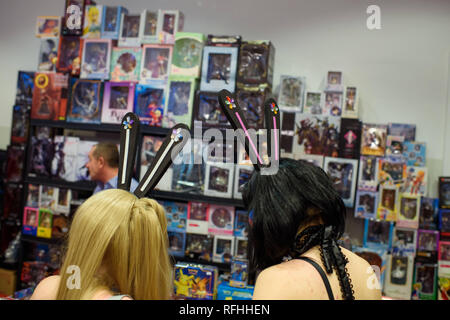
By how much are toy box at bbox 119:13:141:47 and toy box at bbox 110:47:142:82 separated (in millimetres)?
49

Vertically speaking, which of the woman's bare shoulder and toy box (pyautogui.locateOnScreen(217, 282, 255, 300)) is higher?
the woman's bare shoulder

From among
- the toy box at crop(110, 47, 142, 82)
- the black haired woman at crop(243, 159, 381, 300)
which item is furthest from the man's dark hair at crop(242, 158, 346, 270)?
the toy box at crop(110, 47, 142, 82)

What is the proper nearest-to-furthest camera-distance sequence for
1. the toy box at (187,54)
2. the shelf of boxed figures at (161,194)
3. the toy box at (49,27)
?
1. the shelf of boxed figures at (161,194)
2. the toy box at (187,54)
3. the toy box at (49,27)

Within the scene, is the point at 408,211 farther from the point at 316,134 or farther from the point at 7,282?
the point at 7,282

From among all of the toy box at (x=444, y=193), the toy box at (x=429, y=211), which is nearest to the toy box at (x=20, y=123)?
the toy box at (x=429, y=211)

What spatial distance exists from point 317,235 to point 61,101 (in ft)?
10.8

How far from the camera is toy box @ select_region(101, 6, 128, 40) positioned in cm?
385

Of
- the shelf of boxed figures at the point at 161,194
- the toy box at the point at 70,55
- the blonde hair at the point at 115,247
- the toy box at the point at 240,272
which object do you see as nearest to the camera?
the blonde hair at the point at 115,247

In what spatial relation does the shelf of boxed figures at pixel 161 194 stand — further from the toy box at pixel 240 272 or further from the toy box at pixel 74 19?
the toy box at pixel 74 19

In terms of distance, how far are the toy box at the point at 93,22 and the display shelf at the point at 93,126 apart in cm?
77

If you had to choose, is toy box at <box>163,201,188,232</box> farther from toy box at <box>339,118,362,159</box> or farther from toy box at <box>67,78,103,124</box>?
toy box at <box>339,118,362,159</box>

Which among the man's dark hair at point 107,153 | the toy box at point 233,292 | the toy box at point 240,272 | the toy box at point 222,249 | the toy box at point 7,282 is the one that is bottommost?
the toy box at point 7,282

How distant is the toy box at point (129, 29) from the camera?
380cm

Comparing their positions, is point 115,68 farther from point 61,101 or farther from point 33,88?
point 33,88
